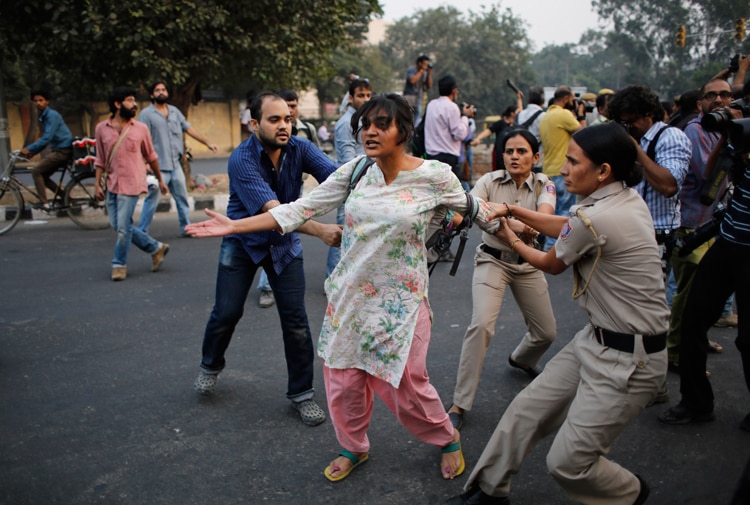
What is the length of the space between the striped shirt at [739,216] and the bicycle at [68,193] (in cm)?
836

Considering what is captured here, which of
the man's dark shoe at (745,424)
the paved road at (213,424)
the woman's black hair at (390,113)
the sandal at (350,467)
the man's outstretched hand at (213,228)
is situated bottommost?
the paved road at (213,424)

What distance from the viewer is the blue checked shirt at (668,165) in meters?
4.01

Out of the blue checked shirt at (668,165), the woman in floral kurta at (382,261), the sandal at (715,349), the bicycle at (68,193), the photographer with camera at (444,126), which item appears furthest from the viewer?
the bicycle at (68,193)

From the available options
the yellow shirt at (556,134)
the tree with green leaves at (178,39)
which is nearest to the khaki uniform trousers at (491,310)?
the yellow shirt at (556,134)

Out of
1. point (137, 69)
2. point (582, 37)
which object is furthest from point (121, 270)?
point (582, 37)

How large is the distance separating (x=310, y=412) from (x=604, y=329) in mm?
1813

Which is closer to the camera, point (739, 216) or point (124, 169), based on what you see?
point (739, 216)

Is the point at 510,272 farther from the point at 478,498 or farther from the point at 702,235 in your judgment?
the point at 478,498

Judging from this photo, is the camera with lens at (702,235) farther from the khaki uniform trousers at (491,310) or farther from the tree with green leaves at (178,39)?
the tree with green leaves at (178,39)

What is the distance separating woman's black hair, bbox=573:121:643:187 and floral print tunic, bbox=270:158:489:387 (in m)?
0.61

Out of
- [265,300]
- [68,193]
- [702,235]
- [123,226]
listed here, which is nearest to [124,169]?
[123,226]

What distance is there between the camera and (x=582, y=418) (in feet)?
8.31

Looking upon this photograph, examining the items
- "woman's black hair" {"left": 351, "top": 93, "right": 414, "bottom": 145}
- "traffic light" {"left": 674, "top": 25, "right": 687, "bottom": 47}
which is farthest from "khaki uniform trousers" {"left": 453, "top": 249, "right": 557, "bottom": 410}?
"traffic light" {"left": 674, "top": 25, "right": 687, "bottom": 47}

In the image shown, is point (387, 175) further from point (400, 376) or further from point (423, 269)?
point (400, 376)
